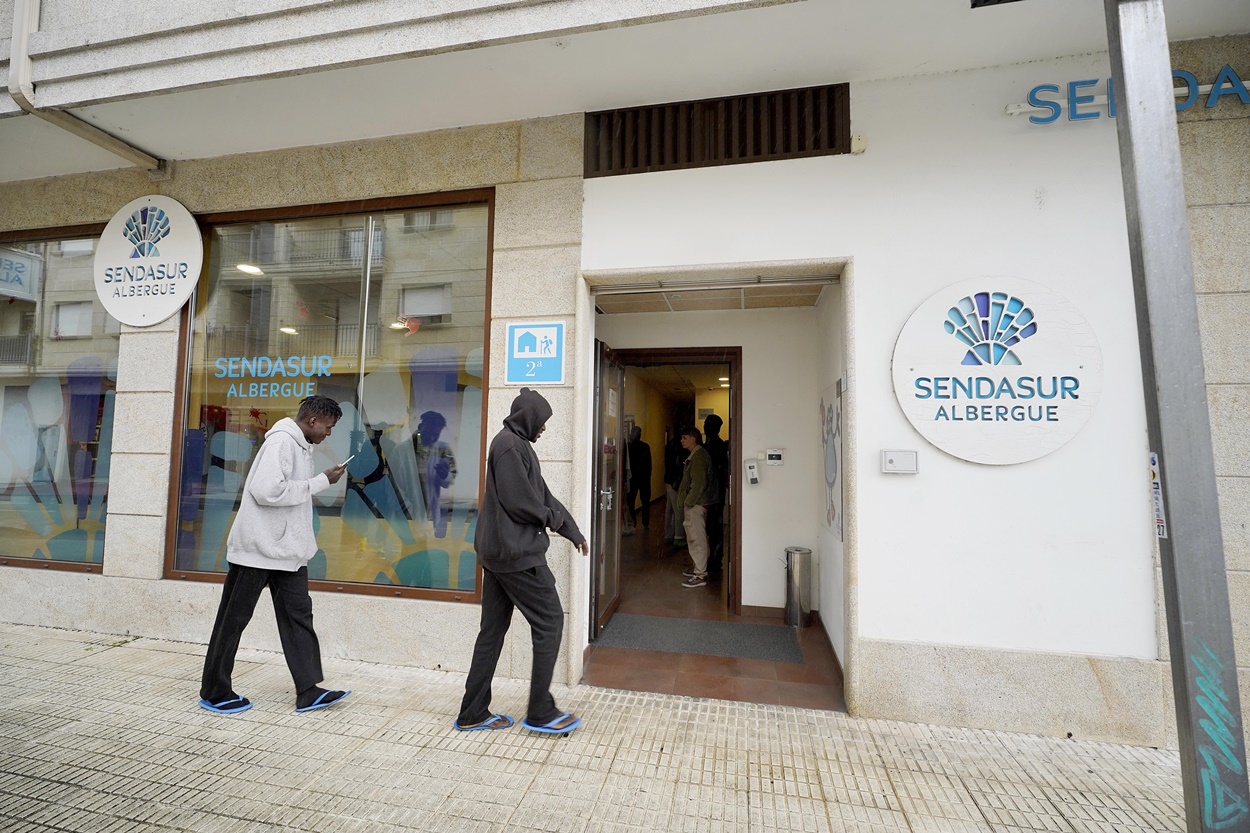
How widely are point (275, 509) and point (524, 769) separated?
1.84 m

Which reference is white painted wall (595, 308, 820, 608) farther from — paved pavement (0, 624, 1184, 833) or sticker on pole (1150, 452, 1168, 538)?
sticker on pole (1150, 452, 1168, 538)

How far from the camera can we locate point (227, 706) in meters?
2.99

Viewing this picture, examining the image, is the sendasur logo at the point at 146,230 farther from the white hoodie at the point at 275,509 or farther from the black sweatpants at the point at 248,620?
the black sweatpants at the point at 248,620

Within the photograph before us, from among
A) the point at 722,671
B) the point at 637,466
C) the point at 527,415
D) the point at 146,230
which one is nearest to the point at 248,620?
the point at 527,415

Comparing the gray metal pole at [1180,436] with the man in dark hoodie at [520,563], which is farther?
the man in dark hoodie at [520,563]

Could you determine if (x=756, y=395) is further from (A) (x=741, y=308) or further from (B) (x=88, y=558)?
(B) (x=88, y=558)

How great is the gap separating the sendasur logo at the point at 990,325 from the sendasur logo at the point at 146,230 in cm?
555

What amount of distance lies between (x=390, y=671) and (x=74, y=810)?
1.52 meters

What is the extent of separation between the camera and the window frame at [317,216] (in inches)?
145

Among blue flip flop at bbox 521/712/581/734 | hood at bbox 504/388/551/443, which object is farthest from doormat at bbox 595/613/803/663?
hood at bbox 504/388/551/443

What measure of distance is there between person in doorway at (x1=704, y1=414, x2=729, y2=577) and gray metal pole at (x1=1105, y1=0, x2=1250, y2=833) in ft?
14.4

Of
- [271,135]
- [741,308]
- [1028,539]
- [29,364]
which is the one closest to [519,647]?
[1028,539]

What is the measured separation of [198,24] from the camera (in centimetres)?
310

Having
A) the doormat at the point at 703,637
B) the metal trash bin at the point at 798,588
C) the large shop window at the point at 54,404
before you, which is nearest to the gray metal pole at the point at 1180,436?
the doormat at the point at 703,637
